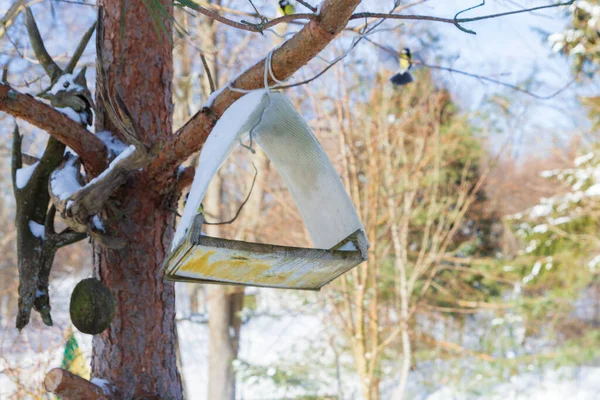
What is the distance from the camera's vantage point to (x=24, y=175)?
72.9 inches

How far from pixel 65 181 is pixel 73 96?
0.93ft

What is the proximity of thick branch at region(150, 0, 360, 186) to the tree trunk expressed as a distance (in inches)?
6.7

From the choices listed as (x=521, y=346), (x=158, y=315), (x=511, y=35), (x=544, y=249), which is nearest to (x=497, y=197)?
(x=521, y=346)

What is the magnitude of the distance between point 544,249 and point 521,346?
7.85ft

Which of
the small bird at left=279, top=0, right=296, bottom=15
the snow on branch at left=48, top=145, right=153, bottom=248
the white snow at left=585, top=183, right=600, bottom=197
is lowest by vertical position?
the snow on branch at left=48, top=145, right=153, bottom=248

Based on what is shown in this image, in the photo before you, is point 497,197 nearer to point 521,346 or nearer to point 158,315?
point 521,346

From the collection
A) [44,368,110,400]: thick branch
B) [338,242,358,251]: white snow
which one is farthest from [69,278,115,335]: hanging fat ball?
[338,242,358,251]: white snow

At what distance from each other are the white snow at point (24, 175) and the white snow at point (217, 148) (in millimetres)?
770

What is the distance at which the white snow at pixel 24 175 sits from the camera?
72.2 inches

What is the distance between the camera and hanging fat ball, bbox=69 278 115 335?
1.63 metres

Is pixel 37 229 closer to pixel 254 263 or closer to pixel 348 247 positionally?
pixel 254 263

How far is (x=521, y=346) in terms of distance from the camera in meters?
8.38

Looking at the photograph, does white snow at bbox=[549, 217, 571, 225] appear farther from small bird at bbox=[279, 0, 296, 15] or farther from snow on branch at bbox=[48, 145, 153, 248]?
snow on branch at bbox=[48, 145, 153, 248]

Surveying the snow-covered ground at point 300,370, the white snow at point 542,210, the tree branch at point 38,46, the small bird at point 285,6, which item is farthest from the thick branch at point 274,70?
the white snow at point 542,210
